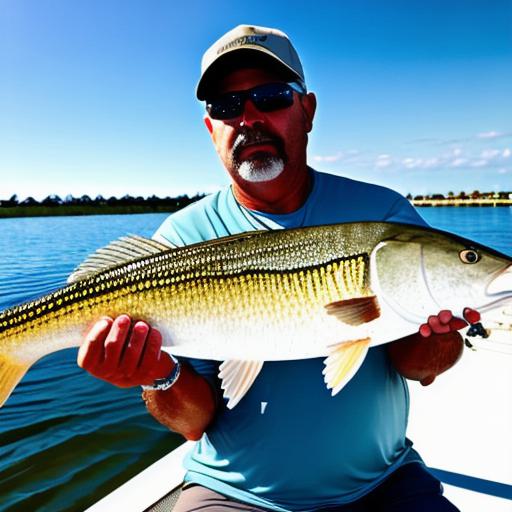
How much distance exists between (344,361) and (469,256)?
0.81 metres

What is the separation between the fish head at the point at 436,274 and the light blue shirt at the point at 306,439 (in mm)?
523

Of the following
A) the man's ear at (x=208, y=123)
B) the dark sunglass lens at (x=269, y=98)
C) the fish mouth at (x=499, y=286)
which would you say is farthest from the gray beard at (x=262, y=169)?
the fish mouth at (x=499, y=286)

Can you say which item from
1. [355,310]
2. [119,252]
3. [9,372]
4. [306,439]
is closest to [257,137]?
[119,252]

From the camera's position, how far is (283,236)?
2416 mm

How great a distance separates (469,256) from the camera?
220cm

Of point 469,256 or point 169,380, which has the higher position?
point 469,256

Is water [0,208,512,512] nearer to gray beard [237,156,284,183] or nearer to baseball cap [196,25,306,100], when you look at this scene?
gray beard [237,156,284,183]

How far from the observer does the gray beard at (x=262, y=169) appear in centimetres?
286

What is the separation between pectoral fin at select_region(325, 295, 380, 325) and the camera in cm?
218

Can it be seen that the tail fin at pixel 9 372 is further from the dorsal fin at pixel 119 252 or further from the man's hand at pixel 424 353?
the man's hand at pixel 424 353

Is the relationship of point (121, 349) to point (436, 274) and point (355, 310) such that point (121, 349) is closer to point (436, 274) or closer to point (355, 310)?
point (355, 310)

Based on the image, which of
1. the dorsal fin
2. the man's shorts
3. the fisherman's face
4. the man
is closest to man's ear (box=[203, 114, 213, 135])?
the fisherman's face

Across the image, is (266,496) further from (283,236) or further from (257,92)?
(257,92)

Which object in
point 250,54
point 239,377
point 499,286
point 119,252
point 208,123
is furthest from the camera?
point 208,123
